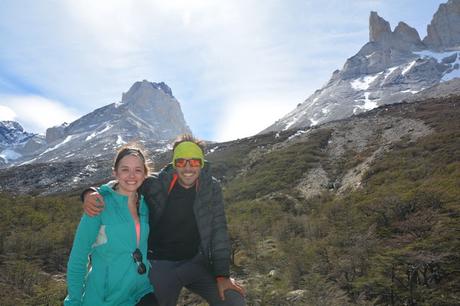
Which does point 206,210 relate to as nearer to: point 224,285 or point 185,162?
point 185,162

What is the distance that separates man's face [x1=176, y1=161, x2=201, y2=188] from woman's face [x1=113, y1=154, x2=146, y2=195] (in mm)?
538

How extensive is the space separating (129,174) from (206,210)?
96 centimetres

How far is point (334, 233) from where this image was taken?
1322 centimetres

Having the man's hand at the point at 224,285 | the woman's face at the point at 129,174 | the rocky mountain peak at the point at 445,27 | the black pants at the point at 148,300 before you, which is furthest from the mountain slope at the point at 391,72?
the black pants at the point at 148,300

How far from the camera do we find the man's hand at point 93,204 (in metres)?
3.18

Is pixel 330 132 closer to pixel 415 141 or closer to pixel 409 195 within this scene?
pixel 415 141

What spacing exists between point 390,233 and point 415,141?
26531 mm

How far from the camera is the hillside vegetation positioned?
26.9ft

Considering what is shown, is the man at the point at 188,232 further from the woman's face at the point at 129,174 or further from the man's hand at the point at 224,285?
the woman's face at the point at 129,174

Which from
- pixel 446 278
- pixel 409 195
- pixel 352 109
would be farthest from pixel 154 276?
pixel 352 109

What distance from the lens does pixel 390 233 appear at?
12211mm

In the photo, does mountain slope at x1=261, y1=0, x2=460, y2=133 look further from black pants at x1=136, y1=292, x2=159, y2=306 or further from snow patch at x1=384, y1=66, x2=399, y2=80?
black pants at x1=136, y1=292, x2=159, y2=306

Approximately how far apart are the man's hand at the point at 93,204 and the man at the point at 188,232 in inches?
26.6

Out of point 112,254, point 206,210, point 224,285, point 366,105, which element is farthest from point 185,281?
point 366,105
